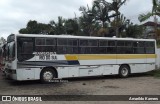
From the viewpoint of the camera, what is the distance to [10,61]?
17.4 m

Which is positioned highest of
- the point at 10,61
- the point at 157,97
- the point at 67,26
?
the point at 67,26

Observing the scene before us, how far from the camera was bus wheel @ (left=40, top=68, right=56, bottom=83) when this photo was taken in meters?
17.7

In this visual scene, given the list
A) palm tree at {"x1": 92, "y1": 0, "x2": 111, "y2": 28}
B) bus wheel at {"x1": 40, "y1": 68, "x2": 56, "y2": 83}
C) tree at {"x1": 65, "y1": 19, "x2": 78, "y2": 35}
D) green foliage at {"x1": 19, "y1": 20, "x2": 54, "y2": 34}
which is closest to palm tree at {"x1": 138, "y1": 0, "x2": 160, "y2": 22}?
bus wheel at {"x1": 40, "y1": 68, "x2": 56, "y2": 83}

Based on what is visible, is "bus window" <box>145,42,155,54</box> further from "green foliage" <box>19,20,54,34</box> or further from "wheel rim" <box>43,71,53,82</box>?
"green foliage" <box>19,20,54,34</box>

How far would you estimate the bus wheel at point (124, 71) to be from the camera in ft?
71.0

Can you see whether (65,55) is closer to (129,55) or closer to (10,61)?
(10,61)

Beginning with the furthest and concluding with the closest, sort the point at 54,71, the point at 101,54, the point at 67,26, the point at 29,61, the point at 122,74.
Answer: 1. the point at 67,26
2. the point at 122,74
3. the point at 101,54
4. the point at 54,71
5. the point at 29,61

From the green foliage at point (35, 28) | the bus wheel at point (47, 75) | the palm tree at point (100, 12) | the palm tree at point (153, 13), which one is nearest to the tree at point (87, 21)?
the palm tree at point (100, 12)

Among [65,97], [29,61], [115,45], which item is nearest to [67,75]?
[29,61]

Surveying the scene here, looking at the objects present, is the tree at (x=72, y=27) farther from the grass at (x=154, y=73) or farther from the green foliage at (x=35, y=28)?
the grass at (x=154, y=73)

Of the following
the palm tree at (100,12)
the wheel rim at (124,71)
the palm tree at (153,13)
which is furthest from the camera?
the palm tree at (100,12)

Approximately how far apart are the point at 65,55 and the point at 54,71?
1174mm

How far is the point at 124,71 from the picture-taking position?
2192 cm

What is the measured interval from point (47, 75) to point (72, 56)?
6.79 ft
